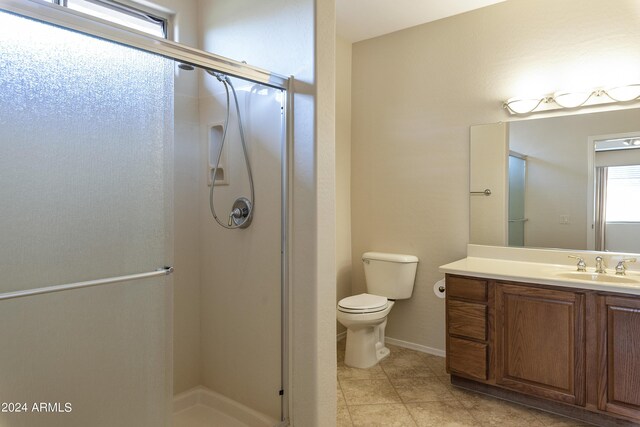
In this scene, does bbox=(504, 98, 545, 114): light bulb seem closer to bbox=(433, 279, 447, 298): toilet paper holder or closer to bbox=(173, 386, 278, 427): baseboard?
bbox=(433, 279, 447, 298): toilet paper holder

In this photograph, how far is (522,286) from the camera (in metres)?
2.31

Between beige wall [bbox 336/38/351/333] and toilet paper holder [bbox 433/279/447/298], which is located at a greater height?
beige wall [bbox 336/38/351/333]

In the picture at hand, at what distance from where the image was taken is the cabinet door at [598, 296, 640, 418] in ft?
6.55

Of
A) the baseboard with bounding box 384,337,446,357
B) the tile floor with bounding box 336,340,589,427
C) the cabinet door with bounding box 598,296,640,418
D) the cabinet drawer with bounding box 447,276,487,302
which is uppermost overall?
the cabinet drawer with bounding box 447,276,487,302

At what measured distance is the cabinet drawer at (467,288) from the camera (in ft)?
8.04

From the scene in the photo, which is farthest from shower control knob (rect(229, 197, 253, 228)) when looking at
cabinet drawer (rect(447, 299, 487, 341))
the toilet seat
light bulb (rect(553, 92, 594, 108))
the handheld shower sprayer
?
light bulb (rect(553, 92, 594, 108))

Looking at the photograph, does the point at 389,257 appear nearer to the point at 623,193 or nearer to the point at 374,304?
the point at 374,304

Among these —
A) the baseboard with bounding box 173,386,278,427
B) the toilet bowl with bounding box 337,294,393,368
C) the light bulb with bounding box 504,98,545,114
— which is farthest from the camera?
the toilet bowl with bounding box 337,294,393,368

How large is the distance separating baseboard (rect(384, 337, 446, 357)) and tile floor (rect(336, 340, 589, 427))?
0.67ft

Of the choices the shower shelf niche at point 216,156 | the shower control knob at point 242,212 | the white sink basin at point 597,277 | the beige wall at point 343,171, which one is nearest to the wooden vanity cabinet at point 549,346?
the white sink basin at point 597,277

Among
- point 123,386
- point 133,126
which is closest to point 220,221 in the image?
point 133,126

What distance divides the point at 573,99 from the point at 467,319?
1.61 metres

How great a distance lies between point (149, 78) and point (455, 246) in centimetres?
248

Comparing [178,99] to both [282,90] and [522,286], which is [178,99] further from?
[522,286]
